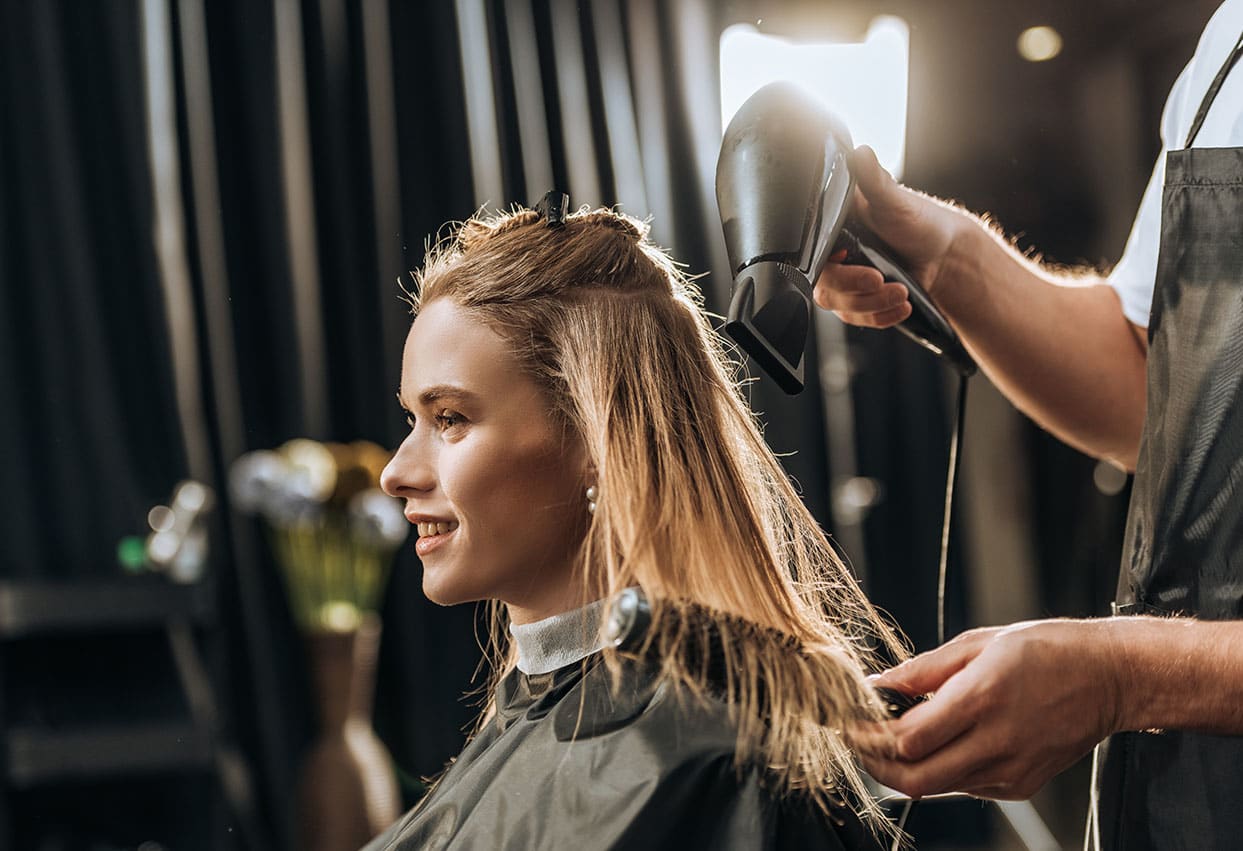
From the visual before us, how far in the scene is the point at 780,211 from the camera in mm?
891

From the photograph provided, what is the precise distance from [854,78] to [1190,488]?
2.17 metres

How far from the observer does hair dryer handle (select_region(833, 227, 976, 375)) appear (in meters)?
1.04

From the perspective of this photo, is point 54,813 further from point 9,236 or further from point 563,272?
point 563,272

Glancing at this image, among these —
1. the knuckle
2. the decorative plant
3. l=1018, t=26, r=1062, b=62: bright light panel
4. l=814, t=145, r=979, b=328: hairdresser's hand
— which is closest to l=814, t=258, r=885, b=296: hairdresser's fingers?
l=814, t=145, r=979, b=328: hairdresser's hand

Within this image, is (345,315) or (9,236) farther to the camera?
(345,315)

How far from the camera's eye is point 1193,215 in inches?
37.0

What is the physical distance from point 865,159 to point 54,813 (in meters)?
2.26

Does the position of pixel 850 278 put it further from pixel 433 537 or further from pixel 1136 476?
pixel 433 537

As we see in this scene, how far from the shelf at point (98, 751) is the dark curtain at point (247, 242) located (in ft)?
1.08

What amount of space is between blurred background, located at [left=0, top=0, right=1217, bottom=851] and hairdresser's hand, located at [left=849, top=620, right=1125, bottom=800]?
1540 mm

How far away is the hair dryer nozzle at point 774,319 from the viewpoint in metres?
0.84

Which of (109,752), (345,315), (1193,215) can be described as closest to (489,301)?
(1193,215)

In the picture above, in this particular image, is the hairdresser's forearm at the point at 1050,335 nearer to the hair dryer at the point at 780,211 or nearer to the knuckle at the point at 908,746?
the hair dryer at the point at 780,211

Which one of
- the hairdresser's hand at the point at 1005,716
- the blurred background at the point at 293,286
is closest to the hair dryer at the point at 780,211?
the hairdresser's hand at the point at 1005,716
